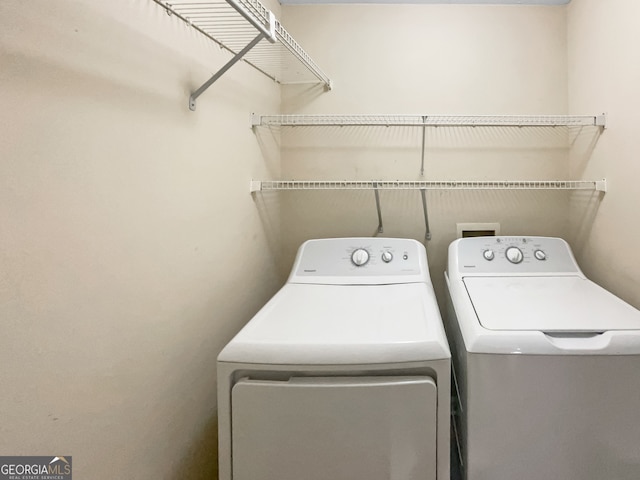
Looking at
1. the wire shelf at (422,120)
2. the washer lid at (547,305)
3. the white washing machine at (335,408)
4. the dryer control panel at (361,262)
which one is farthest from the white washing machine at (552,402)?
the wire shelf at (422,120)

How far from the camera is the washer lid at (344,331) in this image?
2.73 ft

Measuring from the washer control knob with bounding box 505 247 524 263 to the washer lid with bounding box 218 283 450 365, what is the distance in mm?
481

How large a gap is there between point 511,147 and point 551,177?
10.3 inches

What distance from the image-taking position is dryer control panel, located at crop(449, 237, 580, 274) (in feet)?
4.83

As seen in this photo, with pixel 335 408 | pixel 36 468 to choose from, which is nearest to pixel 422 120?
pixel 335 408

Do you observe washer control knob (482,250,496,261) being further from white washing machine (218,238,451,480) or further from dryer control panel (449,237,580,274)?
white washing machine (218,238,451,480)

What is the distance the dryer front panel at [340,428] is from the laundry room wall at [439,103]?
1128 millimetres

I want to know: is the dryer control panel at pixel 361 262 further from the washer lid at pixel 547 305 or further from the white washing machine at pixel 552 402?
the white washing machine at pixel 552 402

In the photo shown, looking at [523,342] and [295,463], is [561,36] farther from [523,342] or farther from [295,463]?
[295,463]

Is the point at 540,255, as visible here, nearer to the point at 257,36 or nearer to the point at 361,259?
the point at 361,259

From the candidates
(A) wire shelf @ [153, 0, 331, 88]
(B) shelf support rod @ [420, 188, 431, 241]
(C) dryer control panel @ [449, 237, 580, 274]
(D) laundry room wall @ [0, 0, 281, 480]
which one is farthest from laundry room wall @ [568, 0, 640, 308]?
(D) laundry room wall @ [0, 0, 281, 480]

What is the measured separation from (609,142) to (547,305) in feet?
2.80

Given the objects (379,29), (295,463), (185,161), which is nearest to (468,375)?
(295,463)

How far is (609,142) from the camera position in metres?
1.45
